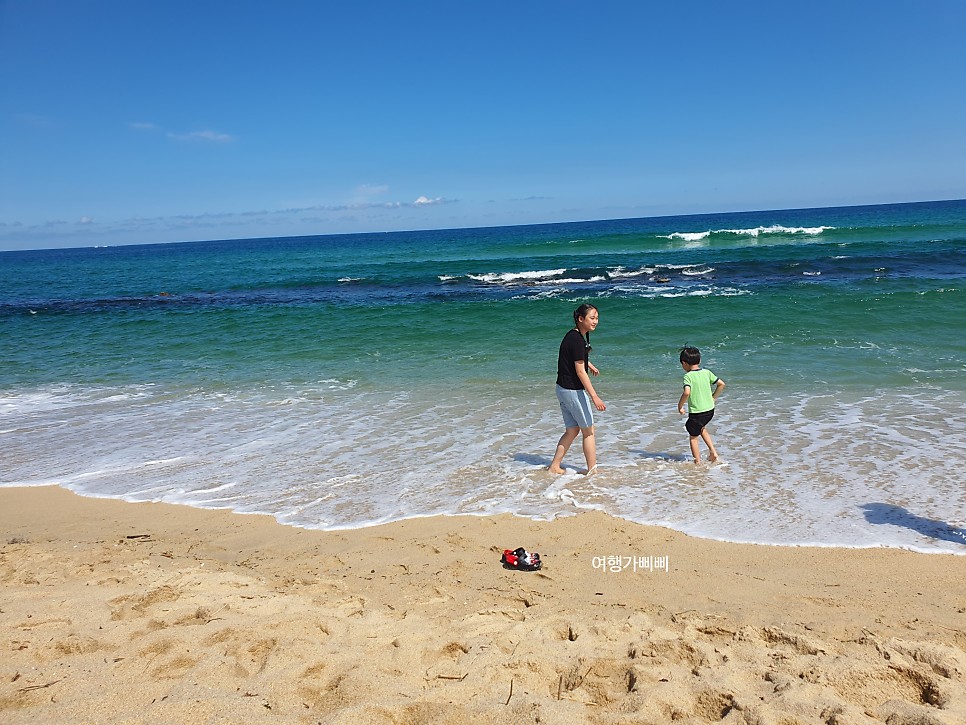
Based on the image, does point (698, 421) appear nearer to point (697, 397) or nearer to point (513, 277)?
point (697, 397)

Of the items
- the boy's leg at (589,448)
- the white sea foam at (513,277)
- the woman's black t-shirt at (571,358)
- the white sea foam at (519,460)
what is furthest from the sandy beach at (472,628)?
the white sea foam at (513,277)

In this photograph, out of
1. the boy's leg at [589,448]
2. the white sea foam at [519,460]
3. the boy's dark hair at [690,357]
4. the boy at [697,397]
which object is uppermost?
the boy's dark hair at [690,357]

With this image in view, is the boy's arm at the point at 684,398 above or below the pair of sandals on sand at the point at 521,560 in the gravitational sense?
above

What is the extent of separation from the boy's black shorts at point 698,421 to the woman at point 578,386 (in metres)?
1.05

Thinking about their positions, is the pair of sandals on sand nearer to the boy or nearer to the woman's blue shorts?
the woman's blue shorts

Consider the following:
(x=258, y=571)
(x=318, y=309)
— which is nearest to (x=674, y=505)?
(x=258, y=571)

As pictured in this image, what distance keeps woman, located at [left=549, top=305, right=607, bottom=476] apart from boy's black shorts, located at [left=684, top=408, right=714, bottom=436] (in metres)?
1.05

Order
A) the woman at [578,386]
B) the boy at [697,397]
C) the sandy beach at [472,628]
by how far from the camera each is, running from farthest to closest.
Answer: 1. the boy at [697,397]
2. the woman at [578,386]
3. the sandy beach at [472,628]

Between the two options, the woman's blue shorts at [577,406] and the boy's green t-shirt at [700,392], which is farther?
the boy's green t-shirt at [700,392]

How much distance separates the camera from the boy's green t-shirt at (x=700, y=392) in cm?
650

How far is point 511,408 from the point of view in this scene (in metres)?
9.30

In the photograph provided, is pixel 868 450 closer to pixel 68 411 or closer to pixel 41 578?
pixel 41 578

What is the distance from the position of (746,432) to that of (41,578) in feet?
22.8

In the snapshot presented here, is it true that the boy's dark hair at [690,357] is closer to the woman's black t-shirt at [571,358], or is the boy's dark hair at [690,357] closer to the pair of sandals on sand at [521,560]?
the woman's black t-shirt at [571,358]
